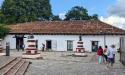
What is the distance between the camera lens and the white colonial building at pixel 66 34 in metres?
55.1

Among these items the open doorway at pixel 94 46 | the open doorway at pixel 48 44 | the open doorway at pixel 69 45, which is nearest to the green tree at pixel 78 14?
the open doorway at pixel 48 44

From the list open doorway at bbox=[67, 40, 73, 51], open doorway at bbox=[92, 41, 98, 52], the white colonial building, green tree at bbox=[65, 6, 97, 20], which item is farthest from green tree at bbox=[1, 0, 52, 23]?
open doorway at bbox=[92, 41, 98, 52]

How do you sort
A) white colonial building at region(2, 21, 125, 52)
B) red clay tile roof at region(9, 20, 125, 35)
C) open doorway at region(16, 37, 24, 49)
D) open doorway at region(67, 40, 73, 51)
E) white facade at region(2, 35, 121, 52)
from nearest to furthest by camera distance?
1. white facade at region(2, 35, 121, 52)
2. white colonial building at region(2, 21, 125, 52)
3. red clay tile roof at region(9, 20, 125, 35)
4. open doorway at region(67, 40, 73, 51)
5. open doorway at region(16, 37, 24, 49)

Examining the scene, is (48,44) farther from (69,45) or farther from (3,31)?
(3,31)

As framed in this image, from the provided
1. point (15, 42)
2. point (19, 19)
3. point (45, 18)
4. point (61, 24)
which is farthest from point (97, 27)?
point (45, 18)

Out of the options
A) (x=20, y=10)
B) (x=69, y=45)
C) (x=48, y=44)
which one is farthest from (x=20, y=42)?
(x=20, y=10)

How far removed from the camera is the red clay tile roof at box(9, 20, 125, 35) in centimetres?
5584

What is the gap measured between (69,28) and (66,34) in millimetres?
1709

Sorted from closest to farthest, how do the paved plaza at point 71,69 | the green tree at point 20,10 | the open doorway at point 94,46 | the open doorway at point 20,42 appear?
1. the paved plaza at point 71,69
2. the open doorway at point 94,46
3. the open doorway at point 20,42
4. the green tree at point 20,10

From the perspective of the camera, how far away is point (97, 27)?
57438 millimetres

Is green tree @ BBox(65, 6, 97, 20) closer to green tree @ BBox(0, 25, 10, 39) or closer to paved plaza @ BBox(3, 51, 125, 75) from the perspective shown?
green tree @ BBox(0, 25, 10, 39)

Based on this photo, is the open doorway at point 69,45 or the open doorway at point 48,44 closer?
the open doorway at point 69,45

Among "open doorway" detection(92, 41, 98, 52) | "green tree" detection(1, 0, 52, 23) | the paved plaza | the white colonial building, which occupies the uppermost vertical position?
"green tree" detection(1, 0, 52, 23)

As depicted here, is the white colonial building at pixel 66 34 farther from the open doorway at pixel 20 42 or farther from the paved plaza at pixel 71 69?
the paved plaza at pixel 71 69
